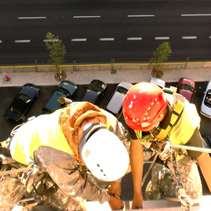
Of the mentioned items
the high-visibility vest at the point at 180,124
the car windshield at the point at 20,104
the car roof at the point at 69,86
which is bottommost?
the car windshield at the point at 20,104

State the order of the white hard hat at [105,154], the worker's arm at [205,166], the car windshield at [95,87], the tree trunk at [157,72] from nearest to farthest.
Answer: the white hard hat at [105,154] → the worker's arm at [205,166] → the car windshield at [95,87] → the tree trunk at [157,72]

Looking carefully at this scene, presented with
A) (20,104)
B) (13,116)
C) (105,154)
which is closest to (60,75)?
(20,104)

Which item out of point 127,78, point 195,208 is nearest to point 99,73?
point 127,78

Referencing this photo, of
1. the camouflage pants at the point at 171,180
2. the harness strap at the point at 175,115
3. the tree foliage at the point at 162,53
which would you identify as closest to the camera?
the harness strap at the point at 175,115

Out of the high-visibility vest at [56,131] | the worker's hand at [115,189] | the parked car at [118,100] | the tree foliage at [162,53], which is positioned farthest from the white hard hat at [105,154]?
the tree foliage at [162,53]

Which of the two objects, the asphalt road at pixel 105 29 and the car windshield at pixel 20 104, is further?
the asphalt road at pixel 105 29

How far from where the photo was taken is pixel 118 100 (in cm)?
1493

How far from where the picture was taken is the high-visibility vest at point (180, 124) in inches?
207

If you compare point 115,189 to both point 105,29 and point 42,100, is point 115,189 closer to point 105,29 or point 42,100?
point 42,100

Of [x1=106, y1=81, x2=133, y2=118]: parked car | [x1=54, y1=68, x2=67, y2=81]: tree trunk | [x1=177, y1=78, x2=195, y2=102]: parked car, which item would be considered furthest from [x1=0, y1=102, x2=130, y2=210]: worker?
[x1=54, y1=68, x2=67, y2=81]: tree trunk

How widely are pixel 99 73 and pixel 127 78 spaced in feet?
5.82

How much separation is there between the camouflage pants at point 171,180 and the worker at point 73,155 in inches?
48.0

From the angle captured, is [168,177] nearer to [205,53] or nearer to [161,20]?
[205,53]

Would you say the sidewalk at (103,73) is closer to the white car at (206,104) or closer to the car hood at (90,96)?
the car hood at (90,96)
